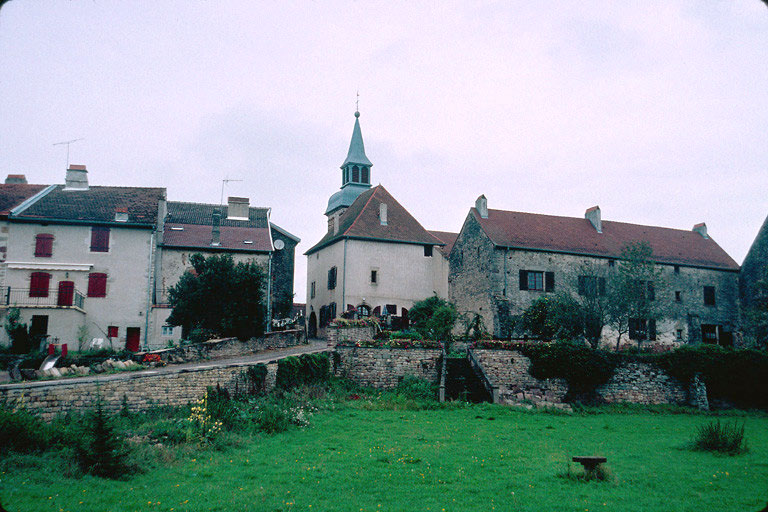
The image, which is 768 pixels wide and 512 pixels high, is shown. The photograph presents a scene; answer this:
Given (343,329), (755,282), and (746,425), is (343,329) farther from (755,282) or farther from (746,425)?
(755,282)

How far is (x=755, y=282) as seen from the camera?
38.6 metres

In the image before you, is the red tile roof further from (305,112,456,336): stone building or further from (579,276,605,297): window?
(579,276,605,297): window

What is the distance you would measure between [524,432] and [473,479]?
21.6 ft

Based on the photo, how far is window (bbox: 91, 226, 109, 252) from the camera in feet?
102

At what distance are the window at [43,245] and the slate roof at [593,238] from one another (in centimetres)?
2382

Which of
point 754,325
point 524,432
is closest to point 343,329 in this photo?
point 524,432

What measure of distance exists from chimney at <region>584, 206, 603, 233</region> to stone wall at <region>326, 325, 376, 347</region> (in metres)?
20.8

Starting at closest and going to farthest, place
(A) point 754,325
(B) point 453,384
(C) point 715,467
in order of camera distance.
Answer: (C) point 715,467 → (B) point 453,384 → (A) point 754,325

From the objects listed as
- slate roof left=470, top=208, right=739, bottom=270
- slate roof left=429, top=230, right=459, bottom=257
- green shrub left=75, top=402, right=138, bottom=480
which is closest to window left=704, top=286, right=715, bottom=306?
slate roof left=470, top=208, right=739, bottom=270

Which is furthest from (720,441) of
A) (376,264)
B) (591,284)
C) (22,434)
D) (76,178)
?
(76,178)

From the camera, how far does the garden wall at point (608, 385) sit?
24.7 metres

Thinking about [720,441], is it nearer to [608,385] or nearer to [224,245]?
[608,385]

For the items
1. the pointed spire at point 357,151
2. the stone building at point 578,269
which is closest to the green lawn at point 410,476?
the stone building at point 578,269

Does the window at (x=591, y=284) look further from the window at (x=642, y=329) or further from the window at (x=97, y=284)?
the window at (x=97, y=284)
